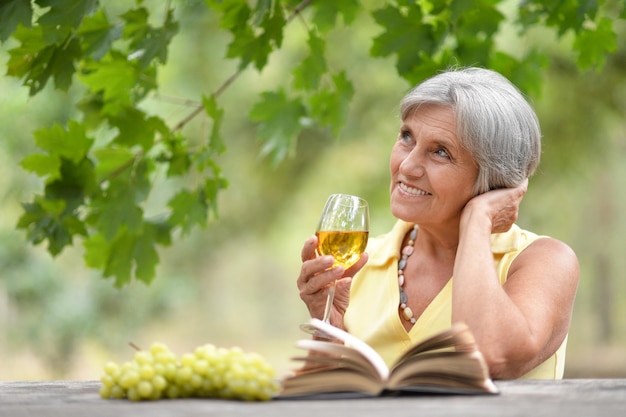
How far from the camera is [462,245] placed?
218cm

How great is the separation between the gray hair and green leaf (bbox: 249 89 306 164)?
3.56 feet

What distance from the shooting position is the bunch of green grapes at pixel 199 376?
1.57m

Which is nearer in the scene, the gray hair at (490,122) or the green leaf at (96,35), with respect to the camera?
the gray hair at (490,122)

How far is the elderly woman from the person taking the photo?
7.01ft

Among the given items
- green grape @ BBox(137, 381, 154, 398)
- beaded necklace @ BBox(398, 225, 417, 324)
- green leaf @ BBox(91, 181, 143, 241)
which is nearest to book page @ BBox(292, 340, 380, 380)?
green grape @ BBox(137, 381, 154, 398)

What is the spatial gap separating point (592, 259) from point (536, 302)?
32.5ft

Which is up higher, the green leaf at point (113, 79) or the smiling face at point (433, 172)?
the green leaf at point (113, 79)

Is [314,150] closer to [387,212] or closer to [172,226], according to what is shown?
[387,212]

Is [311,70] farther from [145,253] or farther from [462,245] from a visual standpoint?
[462,245]

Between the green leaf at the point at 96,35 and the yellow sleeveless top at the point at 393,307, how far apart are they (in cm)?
102

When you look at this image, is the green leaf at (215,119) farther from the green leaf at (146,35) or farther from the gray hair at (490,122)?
the gray hair at (490,122)

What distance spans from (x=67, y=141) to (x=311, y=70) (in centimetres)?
90

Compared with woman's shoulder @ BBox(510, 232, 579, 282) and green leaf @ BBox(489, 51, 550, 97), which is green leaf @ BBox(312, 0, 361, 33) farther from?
woman's shoulder @ BBox(510, 232, 579, 282)

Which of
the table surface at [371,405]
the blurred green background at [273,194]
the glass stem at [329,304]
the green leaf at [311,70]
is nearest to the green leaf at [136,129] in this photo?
the green leaf at [311,70]
